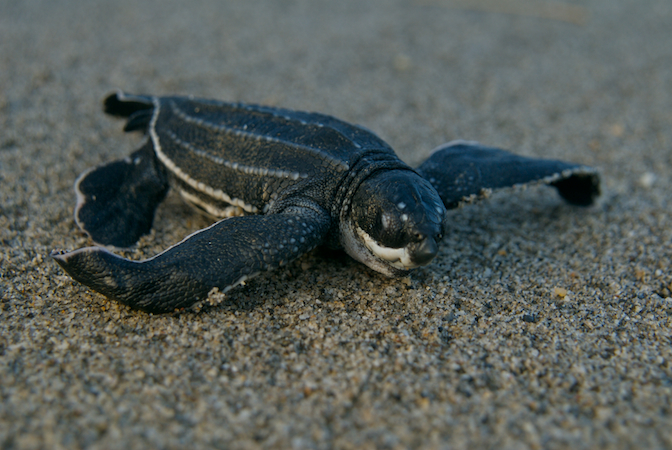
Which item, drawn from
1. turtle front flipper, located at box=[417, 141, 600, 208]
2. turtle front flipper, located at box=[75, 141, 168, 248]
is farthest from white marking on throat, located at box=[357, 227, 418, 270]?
turtle front flipper, located at box=[75, 141, 168, 248]

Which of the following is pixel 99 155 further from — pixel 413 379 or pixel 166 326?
pixel 413 379

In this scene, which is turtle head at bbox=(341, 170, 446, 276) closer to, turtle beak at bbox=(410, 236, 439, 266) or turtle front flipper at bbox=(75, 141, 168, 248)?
turtle beak at bbox=(410, 236, 439, 266)

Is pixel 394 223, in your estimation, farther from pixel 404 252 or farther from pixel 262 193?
pixel 262 193

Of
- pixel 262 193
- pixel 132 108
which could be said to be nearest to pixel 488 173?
pixel 262 193

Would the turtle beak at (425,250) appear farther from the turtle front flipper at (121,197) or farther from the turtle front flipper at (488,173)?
the turtle front flipper at (121,197)

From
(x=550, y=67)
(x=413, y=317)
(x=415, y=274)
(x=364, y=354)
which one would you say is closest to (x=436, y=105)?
(x=550, y=67)

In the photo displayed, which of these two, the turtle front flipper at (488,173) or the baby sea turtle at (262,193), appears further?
the turtle front flipper at (488,173)

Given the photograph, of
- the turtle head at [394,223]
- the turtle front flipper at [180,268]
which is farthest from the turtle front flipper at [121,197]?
the turtle head at [394,223]
